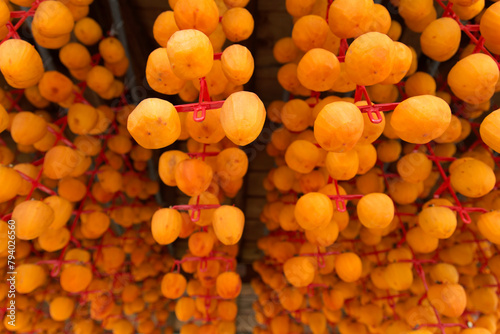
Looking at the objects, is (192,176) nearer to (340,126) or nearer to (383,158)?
(340,126)

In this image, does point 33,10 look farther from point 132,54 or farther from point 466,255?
point 466,255

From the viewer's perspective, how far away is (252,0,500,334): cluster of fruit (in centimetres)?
94

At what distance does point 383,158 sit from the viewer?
68.2 inches

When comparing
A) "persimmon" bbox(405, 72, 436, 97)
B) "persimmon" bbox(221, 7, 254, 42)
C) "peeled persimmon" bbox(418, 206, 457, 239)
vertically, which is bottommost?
"peeled persimmon" bbox(418, 206, 457, 239)

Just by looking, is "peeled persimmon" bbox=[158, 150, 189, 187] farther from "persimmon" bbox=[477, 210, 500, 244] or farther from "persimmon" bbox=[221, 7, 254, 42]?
"persimmon" bbox=[477, 210, 500, 244]

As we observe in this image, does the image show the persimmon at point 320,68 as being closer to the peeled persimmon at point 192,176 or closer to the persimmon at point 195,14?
the persimmon at point 195,14

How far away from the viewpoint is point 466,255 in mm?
1919

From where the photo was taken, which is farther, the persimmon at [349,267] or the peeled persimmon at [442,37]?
the persimmon at [349,267]

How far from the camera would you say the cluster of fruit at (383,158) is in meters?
0.94

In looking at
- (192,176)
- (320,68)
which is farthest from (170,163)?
(320,68)

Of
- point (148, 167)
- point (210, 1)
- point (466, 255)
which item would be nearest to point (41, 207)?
point (210, 1)

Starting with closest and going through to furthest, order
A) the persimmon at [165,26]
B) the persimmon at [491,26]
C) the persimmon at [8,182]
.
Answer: the persimmon at [491,26]
the persimmon at [165,26]
the persimmon at [8,182]

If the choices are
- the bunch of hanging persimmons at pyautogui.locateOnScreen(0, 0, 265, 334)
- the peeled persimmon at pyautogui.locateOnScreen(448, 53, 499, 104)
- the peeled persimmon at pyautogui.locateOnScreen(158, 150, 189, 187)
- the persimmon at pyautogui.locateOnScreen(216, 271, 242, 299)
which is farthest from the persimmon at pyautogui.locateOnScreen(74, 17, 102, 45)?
the peeled persimmon at pyautogui.locateOnScreen(448, 53, 499, 104)

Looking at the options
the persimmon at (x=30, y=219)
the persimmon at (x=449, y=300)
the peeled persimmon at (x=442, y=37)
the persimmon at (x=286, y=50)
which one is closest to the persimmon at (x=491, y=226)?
the persimmon at (x=449, y=300)
